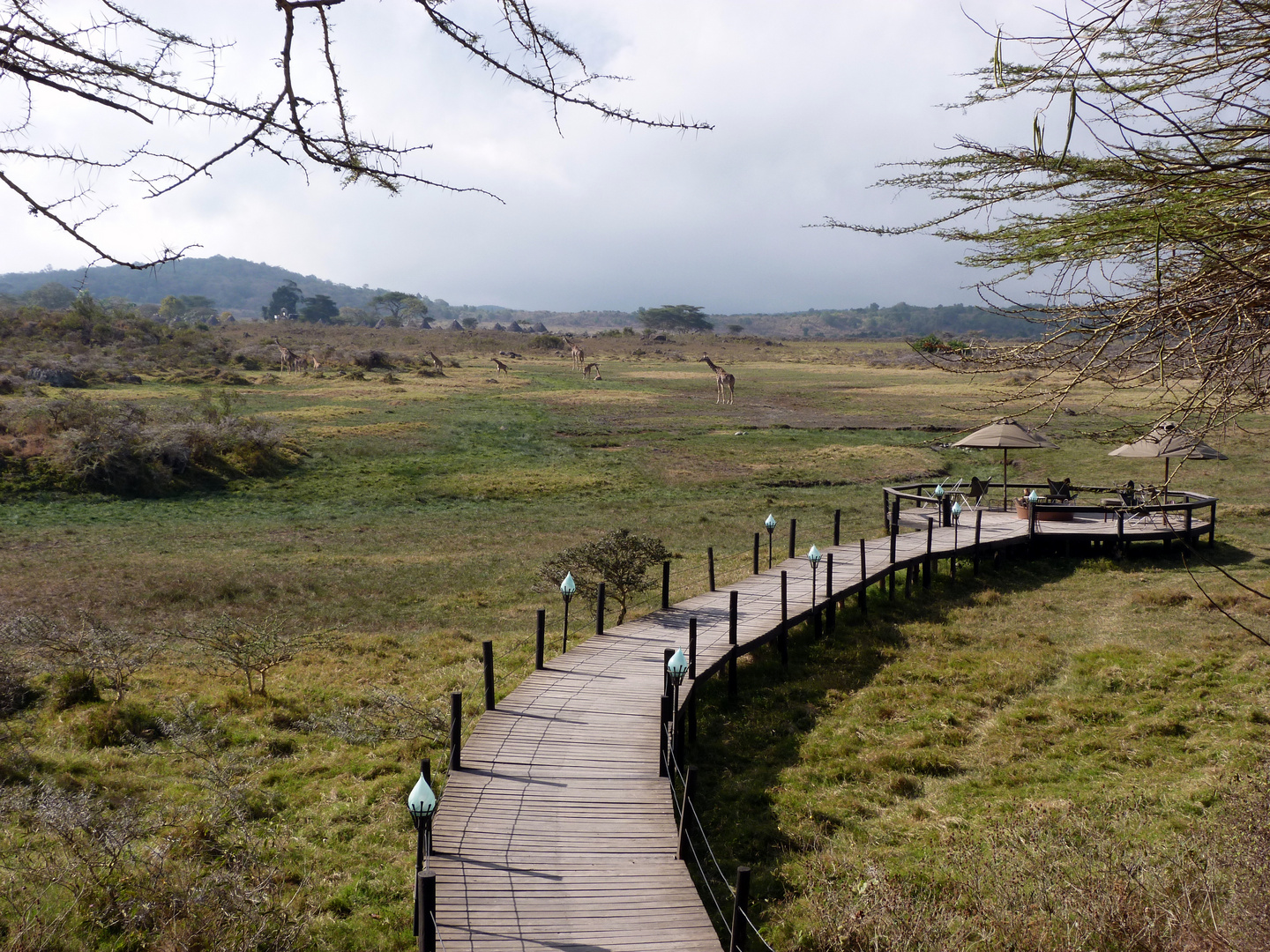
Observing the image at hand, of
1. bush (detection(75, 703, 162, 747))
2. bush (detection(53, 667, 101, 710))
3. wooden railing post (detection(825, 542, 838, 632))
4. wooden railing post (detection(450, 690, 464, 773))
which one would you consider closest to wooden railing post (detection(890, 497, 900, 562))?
wooden railing post (detection(825, 542, 838, 632))

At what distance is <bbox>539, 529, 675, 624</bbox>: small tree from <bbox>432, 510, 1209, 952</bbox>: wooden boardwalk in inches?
95.2

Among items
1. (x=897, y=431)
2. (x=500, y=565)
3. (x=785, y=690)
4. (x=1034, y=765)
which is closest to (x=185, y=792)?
(x=785, y=690)

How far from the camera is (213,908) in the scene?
622 cm

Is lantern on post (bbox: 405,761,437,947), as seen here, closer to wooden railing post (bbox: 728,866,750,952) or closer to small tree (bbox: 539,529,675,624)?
wooden railing post (bbox: 728,866,750,952)


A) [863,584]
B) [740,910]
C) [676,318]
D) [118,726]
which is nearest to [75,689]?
[118,726]

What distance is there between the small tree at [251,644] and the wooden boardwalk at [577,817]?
473 cm

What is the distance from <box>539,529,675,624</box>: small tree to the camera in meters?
16.0

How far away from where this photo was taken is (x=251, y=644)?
13.1 meters

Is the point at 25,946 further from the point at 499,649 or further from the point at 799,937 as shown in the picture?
the point at 499,649

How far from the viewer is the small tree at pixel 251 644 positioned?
43.1 feet

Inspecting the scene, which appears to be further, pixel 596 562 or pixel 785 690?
pixel 596 562

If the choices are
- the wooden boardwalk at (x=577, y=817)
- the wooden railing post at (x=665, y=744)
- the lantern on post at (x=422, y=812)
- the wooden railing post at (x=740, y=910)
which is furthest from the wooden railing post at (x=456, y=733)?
the wooden railing post at (x=740, y=910)

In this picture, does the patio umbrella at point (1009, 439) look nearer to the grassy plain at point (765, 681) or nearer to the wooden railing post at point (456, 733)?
the grassy plain at point (765, 681)

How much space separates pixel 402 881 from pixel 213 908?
1640 mm
